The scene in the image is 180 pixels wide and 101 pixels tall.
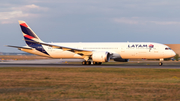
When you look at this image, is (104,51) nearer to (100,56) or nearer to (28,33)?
(100,56)

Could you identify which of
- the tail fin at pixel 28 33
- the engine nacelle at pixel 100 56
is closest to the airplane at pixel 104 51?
the engine nacelle at pixel 100 56

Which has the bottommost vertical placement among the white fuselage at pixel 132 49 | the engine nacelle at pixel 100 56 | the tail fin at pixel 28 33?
the engine nacelle at pixel 100 56

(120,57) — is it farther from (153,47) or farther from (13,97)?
(13,97)

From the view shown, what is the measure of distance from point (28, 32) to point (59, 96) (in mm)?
39215

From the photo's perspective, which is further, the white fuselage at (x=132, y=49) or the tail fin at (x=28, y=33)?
the tail fin at (x=28, y=33)

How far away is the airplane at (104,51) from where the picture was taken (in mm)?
43031

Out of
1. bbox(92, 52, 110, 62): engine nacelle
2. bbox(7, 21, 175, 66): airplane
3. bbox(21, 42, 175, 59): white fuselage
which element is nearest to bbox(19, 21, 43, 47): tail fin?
bbox(7, 21, 175, 66): airplane

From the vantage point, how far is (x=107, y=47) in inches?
1775

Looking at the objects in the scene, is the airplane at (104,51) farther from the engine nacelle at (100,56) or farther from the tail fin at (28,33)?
the tail fin at (28,33)

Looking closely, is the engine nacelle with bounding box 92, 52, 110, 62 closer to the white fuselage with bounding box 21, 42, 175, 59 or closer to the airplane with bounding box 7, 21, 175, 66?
the airplane with bounding box 7, 21, 175, 66

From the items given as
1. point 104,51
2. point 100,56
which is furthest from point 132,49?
point 100,56

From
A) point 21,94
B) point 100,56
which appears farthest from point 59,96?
point 100,56

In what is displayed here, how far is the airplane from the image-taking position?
141 ft

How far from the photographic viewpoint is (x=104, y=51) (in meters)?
43.6
